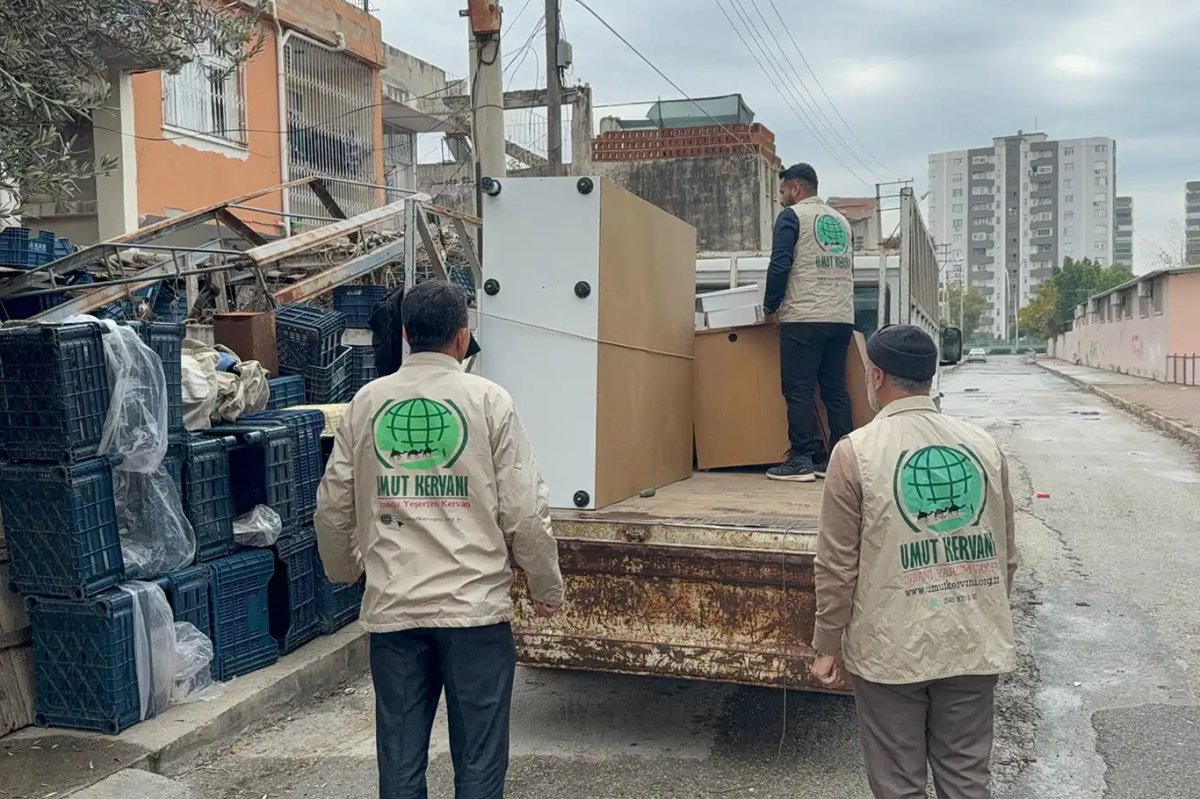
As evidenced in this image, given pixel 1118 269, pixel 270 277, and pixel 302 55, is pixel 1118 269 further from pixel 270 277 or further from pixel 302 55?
pixel 270 277

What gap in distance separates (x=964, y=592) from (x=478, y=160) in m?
6.82

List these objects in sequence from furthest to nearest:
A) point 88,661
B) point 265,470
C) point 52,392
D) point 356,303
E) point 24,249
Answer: point 356,303 → point 24,249 → point 265,470 → point 88,661 → point 52,392

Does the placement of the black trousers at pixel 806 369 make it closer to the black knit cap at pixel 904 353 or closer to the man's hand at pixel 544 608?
the black knit cap at pixel 904 353

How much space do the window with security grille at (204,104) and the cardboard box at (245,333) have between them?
7164 millimetres

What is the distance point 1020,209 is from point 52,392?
492 feet

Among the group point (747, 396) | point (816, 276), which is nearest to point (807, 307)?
point (816, 276)

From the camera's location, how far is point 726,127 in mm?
22484

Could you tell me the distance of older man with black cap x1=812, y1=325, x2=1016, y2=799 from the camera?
2.70 metres

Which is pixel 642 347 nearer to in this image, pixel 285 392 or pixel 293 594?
pixel 293 594

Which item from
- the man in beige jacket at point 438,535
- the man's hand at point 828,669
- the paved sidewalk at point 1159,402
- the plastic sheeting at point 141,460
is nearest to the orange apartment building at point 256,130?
the plastic sheeting at point 141,460

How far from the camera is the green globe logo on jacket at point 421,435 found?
9.35ft

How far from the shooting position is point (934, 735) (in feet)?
9.18

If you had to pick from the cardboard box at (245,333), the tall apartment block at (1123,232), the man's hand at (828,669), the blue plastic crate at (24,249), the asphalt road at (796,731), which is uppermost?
the tall apartment block at (1123,232)

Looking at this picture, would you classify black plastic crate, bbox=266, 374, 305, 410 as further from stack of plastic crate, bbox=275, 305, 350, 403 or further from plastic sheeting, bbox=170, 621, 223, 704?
plastic sheeting, bbox=170, 621, 223, 704
